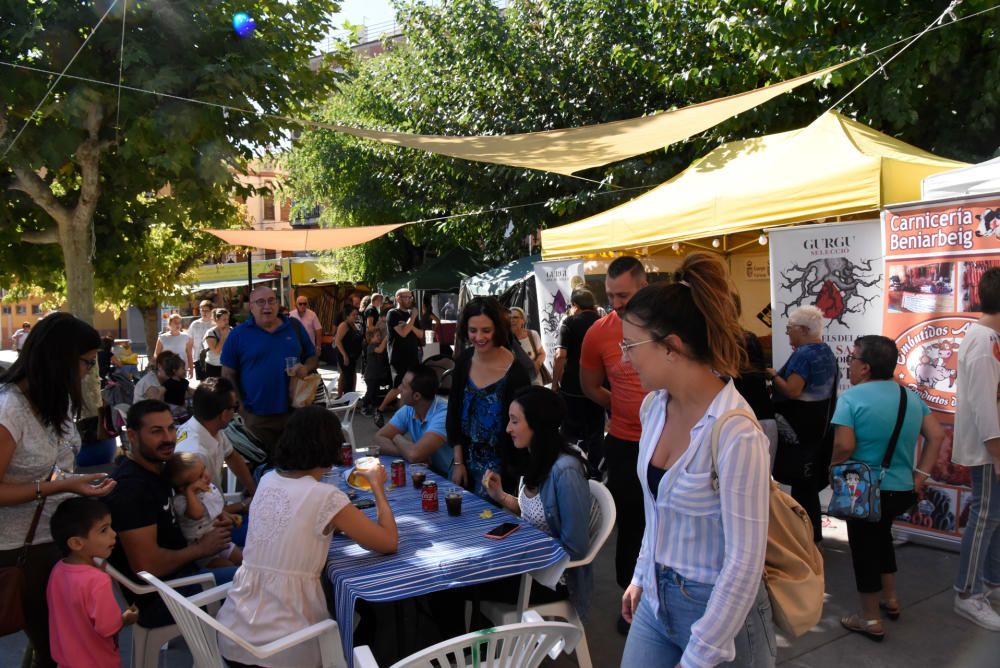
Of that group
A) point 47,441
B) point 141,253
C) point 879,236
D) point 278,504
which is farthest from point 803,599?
point 141,253

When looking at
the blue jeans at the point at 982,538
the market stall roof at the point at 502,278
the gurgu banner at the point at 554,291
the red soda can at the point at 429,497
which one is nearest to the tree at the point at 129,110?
the gurgu banner at the point at 554,291

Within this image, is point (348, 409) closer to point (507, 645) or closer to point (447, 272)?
point (507, 645)

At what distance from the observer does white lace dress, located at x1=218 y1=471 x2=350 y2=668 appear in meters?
2.41

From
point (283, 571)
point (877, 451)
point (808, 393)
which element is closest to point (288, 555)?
point (283, 571)

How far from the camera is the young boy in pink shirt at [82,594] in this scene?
98.6 inches

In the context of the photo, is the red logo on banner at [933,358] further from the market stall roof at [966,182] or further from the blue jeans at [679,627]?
the blue jeans at [679,627]

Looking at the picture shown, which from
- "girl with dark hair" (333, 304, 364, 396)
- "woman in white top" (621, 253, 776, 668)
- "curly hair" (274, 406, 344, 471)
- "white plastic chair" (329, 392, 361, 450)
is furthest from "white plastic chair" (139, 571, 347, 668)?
"girl with dark hair" (333, 304, 364, 396)

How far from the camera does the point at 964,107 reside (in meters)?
8.48

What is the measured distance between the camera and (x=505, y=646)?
80.6 inches

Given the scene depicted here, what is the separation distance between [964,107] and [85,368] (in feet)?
30.4

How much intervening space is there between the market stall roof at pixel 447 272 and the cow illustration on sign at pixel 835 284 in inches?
430

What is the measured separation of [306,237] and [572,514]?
8.56m

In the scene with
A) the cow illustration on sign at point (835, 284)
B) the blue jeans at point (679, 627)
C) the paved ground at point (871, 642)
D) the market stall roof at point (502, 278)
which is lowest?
the paved ground at point (871, 642)

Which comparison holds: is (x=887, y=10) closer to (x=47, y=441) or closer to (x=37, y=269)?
(x=47, y=441)
